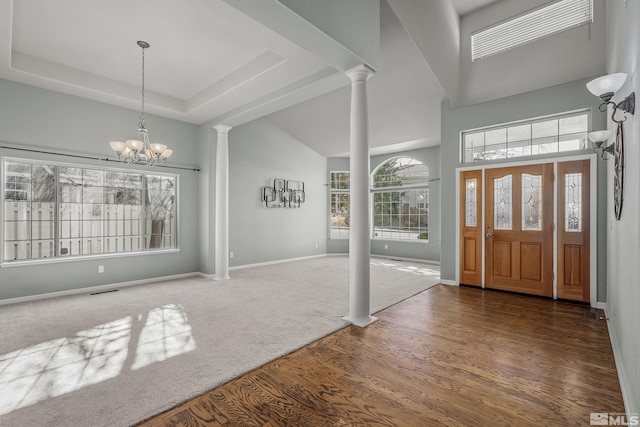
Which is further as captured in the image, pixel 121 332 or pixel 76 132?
pixel 76 132

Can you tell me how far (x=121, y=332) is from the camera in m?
3.15

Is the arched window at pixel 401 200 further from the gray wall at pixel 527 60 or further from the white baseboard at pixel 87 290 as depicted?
the white baseboard at pixel 87 290

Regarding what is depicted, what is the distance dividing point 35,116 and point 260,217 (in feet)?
13.8

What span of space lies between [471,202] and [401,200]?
3.35 meters

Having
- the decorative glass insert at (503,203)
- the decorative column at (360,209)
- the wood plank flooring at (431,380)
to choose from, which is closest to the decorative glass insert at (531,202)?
the decorative glass insert at (503,203)

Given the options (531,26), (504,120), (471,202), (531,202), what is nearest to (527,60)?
(531,26)

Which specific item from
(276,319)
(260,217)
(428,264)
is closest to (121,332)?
(276,319)

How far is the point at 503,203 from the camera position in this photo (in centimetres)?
485

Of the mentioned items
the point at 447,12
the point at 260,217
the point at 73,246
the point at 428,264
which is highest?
the point at 447,12

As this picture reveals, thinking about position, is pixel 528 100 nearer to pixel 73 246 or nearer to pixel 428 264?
pixel 428 264

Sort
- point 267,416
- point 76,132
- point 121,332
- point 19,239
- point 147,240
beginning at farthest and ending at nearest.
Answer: point 147,240 → point 76,132 → point 19,239 → point 121,332 → point 267,416

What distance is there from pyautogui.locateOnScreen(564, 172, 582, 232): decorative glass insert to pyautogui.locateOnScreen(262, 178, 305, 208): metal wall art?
18.4 feet

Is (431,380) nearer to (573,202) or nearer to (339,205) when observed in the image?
(573,202)

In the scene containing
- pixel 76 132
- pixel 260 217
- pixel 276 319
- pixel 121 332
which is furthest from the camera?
pixel 260 217
